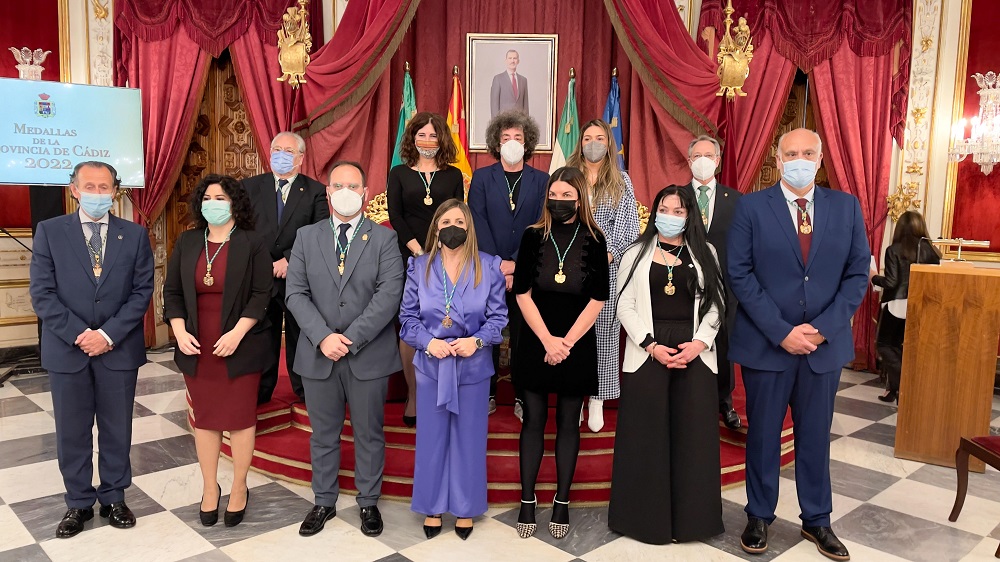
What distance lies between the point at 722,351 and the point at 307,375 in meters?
1.96

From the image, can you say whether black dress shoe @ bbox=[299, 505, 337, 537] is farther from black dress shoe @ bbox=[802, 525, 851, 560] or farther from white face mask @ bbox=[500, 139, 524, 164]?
black dress shoe @ bbox=[802, 525, 851, 560]

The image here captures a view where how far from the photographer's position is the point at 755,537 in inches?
119

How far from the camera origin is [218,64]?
6836 mm

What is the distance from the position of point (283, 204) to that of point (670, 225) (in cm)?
213

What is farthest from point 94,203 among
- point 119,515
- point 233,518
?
point 233,518

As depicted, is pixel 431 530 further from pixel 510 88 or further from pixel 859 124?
pixel 859 124

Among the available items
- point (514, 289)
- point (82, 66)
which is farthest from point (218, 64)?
point (514, 289)

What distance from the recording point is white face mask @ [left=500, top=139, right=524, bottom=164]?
3.61 m

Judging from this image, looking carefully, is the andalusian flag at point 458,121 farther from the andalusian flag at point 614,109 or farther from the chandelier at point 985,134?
the chandelier at point 985,134

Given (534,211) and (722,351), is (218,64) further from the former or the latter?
(722,351)

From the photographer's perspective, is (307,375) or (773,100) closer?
(307,375)

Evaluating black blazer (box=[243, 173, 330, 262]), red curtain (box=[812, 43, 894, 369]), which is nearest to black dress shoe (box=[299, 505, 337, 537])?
black blazer (box=[243, 173, 330, 262])

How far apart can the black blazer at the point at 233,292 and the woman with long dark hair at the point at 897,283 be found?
463 cm

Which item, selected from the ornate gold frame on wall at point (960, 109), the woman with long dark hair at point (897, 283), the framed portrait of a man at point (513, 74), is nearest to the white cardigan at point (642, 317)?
the woman with long dark hair at point (897, 283)
